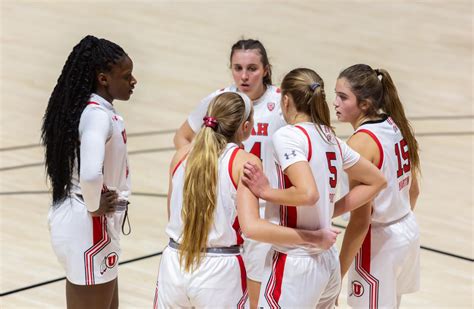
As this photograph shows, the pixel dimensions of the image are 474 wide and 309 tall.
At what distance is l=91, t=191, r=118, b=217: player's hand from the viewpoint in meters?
4.84

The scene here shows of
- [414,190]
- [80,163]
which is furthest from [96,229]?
[414,190]

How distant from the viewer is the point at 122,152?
4.90m

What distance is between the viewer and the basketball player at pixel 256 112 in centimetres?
588

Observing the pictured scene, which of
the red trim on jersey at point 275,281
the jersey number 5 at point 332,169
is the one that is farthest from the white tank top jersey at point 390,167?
the red trim on jersey at point 275,281

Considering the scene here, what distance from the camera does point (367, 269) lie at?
201 inches

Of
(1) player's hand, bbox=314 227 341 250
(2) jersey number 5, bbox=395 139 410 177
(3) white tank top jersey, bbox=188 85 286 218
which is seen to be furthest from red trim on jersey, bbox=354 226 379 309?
(3) white tank top jersey, bbox=188 85 286 218

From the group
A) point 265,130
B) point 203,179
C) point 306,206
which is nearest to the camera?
point 203,179

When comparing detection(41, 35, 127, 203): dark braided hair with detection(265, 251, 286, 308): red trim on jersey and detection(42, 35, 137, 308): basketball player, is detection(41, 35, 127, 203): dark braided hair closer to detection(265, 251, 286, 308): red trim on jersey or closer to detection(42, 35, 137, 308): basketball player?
detection(42, 35, 137, 308): basketball player

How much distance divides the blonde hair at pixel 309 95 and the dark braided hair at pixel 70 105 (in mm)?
935

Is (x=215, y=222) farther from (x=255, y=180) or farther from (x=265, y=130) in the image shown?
(x=265, y=130)

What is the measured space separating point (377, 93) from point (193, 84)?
723 centimetres

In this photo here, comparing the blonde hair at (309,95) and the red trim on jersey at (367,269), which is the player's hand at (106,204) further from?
the red trim on jersey at (367,269)

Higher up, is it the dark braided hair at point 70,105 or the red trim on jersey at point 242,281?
the dark braided hair at point 70,105

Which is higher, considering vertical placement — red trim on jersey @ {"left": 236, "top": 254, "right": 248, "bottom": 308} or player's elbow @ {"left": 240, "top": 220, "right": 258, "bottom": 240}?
Answer: player's elbow @ {"left": 240, "top": 220, "right": 258, "bottom": 240}
